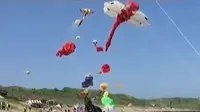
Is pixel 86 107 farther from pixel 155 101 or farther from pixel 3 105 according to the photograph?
pixel 155 101

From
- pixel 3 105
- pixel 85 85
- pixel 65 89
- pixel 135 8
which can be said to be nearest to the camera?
pixel 135 8

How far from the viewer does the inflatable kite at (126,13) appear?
96.5ft

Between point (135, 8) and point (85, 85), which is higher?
point (135, 8)

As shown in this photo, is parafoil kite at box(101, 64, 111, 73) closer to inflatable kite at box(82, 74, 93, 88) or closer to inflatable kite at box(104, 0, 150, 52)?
inflatable kite at box(82, 74, 93, 88)

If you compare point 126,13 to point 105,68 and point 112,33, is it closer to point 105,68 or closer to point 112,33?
point 112,33

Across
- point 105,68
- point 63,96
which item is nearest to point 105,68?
point 105,68

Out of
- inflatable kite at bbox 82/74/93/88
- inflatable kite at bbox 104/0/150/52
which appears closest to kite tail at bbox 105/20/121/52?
inflatable kite at bbox 104/0/150/52

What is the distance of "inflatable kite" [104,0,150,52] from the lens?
96.5 ft

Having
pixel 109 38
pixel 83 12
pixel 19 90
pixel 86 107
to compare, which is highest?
pixel 19 90

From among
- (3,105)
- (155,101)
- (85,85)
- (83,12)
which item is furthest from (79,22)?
(155,101)

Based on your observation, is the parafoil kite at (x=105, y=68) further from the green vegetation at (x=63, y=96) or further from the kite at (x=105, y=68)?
the green vegetation at (x=63, y=96)

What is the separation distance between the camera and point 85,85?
3353 cm

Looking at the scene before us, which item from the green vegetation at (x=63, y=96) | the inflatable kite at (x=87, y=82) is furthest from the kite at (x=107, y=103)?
the green vegetation at (x=63, y=96)

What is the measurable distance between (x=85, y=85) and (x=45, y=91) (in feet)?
356
